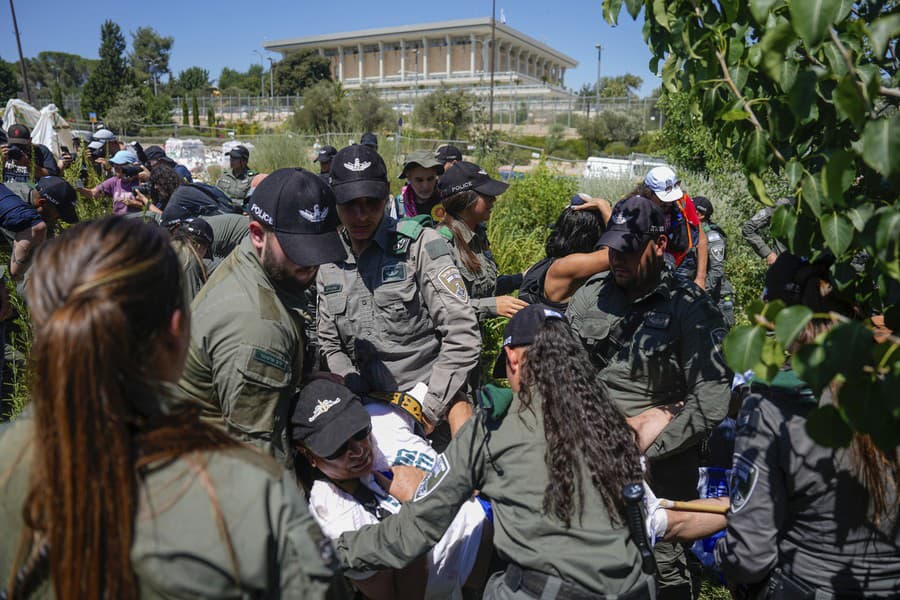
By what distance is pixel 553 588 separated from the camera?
1960mm

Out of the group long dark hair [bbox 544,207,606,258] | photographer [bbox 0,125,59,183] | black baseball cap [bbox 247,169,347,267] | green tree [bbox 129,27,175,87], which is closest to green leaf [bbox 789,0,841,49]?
black baseball cap [bbox 247,169,347,267]

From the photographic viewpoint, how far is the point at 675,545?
9.80 ft

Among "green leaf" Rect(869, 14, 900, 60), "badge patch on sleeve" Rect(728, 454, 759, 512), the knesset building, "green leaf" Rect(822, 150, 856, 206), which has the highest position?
the knesset building

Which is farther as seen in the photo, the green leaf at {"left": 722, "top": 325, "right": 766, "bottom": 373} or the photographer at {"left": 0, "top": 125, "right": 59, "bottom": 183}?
the photographer at {"left": 0, "top": 125, "right": 59, "bottom": 183}

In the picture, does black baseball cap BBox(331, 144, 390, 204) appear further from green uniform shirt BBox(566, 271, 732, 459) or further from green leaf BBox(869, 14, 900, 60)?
green leaf BBox(869, 14, 900, 60)

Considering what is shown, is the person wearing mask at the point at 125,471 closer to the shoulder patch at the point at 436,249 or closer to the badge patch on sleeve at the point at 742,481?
the badge patch on sleeve at the point at 742,481

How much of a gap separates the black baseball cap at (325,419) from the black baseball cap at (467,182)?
6.82ft

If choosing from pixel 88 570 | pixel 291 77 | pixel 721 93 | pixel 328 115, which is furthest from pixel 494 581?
pixel 291 77

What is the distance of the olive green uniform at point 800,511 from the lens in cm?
188

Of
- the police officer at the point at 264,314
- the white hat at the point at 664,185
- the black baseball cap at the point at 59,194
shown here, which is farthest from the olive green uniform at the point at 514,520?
the black baseball cap at the point at 59,194

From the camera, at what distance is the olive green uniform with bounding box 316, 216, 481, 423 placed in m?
3.11

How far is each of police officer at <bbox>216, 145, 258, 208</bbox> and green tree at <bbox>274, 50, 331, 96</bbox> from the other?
203ft

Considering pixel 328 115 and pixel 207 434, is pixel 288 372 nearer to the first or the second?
pixel 207 434

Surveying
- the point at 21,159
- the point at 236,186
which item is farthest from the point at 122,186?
the point at 236,186
